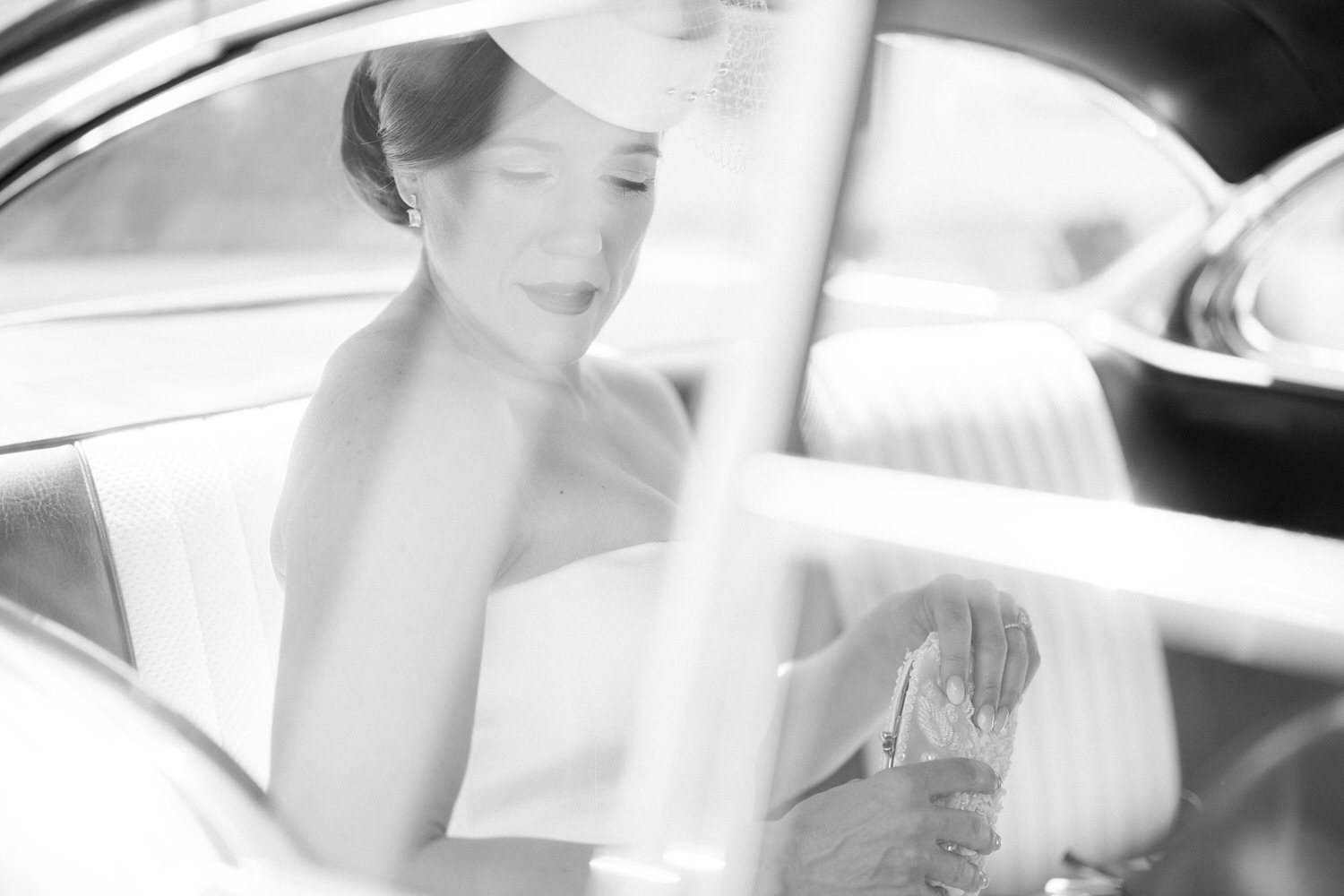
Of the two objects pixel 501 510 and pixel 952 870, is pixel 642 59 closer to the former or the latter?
pixel 501 510

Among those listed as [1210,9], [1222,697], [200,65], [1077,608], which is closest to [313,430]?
[200,65]

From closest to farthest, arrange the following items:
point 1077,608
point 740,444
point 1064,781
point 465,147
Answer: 1. point 740,444
2. point 465,147
3. point 1077,608
4. point 1064,781

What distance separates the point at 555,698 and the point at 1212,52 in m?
1.01

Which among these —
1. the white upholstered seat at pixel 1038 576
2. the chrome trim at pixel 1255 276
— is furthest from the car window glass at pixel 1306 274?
the white upholstered seat at pixel 1038 576

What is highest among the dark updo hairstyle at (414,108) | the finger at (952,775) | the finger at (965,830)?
the dark updo hairstyle at (414,108)

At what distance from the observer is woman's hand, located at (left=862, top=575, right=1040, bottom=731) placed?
2.98 ft

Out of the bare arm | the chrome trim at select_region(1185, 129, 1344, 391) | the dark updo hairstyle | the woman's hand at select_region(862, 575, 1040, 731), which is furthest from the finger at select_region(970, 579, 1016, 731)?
the chrome trim at select_region(1185, 129, 1344, 391)

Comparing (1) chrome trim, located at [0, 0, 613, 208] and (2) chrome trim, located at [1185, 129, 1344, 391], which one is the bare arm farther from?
(2) chrome trim, located at [1185, 129, 1344, 391]

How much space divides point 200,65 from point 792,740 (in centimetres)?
79

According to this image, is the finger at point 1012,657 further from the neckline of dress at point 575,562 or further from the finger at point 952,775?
the neckline of dress at point 575,562

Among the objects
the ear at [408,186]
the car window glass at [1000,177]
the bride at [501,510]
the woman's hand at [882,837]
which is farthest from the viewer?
the car window glass at [1000,177]

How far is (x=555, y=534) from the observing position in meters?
1.09

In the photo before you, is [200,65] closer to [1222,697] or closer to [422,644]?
[422,644]

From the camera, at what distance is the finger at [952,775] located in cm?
89
